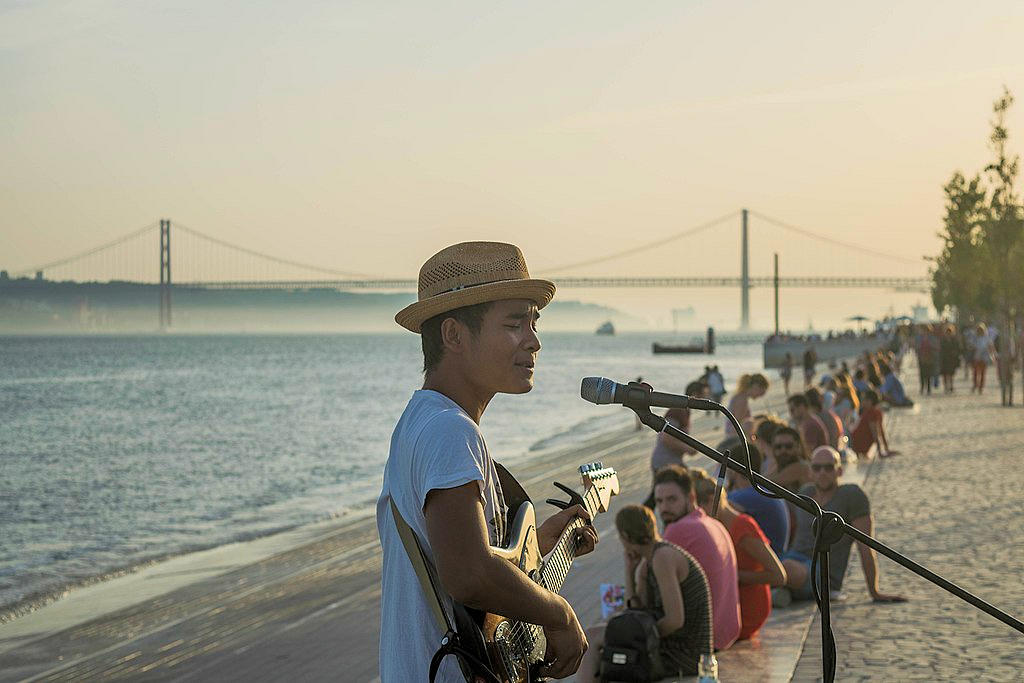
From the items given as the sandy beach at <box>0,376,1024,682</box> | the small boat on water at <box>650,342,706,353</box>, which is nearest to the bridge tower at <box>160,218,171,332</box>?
the small boat on water at <box>650,342,706,353</box>

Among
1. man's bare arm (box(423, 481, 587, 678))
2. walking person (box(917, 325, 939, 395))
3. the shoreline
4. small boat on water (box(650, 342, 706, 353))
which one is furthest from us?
small boat on water (box(650, 342, 706, 353))

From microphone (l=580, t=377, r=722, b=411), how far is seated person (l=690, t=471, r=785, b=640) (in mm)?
4368

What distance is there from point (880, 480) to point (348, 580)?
644 centimetres

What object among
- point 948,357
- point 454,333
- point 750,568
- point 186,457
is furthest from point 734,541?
point 186,457

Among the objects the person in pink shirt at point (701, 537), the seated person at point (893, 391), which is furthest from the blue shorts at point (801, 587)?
the seated person at point (893, 391)

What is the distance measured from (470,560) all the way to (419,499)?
186 mm

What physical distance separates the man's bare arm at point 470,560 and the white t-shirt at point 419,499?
4 cm

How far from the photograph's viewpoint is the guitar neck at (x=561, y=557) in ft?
9.55

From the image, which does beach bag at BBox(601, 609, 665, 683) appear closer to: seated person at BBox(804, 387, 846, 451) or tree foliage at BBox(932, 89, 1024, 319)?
seated person at BBox(804, 387, 846, 451)

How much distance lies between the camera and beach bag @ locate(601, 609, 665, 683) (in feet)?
20.6

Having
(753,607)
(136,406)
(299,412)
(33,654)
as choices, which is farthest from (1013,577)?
(136,406)

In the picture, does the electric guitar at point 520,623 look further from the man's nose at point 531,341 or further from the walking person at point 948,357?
the walking person at point 948,357

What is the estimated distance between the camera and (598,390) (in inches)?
122

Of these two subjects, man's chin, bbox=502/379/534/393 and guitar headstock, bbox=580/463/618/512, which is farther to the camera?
guitar headstock, bbox=580/463/618/512
